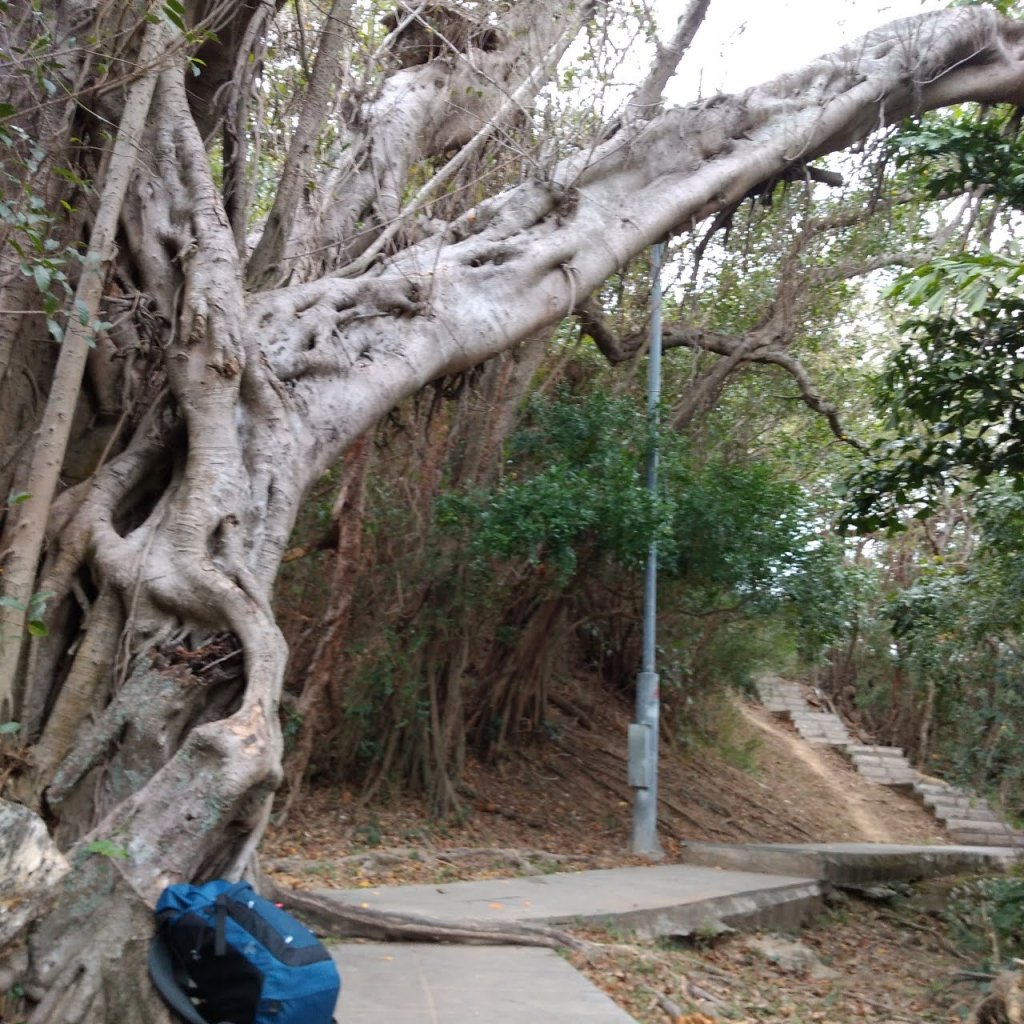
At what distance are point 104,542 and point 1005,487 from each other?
8385 millimetres

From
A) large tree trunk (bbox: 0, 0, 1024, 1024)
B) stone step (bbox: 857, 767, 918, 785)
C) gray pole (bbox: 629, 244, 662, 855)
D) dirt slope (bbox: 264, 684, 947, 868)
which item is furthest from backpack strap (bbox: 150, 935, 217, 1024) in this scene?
stone step (bbox: 857, 767, 918, 785)

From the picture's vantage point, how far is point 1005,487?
35.7 ft

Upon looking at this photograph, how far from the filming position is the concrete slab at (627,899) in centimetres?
771

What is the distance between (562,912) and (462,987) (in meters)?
2.04

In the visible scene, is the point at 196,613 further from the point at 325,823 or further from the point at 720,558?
the point at 720,558

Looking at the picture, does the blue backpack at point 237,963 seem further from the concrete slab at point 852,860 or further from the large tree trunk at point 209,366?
the concrete slab at point 852,860

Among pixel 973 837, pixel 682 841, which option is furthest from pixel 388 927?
pixel 973 837

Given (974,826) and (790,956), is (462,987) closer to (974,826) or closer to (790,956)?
(790,956)

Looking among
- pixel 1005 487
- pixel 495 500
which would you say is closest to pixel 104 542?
pixel 495 500

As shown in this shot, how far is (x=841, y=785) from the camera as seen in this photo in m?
19.0

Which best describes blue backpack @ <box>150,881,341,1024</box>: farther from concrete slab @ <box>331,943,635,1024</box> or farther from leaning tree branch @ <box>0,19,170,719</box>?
leaning tree branch @ <box>0,19,170,719</box>

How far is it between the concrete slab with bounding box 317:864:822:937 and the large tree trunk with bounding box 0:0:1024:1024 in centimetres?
271

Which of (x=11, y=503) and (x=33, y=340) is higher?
(x=33, y=340)

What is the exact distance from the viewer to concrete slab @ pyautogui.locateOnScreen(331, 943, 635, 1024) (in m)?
5.41
